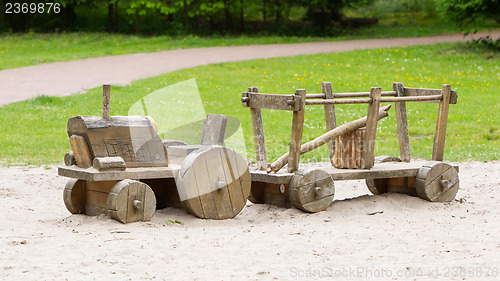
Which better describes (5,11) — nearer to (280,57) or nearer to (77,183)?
(280,57)

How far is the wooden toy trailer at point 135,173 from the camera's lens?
5789mm

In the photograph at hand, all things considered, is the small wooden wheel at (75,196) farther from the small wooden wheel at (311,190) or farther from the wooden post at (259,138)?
the small wooden wheel at (311,190)

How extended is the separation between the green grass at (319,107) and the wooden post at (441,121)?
7.98 feet

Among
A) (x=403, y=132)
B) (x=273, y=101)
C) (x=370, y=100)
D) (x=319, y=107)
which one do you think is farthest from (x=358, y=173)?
(x=319, y=107)

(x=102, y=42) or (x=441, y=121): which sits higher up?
(x=441, y=121)

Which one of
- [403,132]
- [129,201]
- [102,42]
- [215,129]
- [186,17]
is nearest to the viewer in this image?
[129,201]

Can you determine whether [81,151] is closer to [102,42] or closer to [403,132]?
[403,132]

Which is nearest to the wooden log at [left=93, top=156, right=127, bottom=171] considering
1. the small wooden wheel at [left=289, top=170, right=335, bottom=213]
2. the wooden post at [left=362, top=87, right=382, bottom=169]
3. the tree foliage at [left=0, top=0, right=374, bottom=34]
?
the small wooden wheel at [left=289, top=170, right=335, bottom=213]

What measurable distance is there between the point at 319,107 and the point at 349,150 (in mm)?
8142

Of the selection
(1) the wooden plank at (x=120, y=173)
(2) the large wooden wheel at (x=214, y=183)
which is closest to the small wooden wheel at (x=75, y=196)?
(1) the wooden plank at (x=120, y=173)

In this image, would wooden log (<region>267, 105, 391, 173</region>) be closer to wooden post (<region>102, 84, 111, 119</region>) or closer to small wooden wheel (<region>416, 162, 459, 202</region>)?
small wooden wheel (<region>416, 162, 459, 202</region>)

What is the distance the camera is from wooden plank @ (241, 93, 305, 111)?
20.2 feet

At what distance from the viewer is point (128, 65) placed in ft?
63.3

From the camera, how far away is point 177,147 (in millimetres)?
6879
